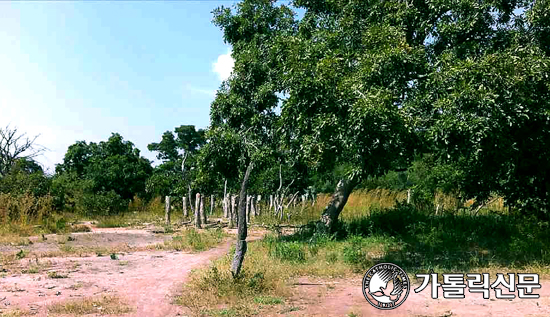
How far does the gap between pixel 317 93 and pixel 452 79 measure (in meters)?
2.35

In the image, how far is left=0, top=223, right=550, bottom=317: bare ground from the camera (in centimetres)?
614

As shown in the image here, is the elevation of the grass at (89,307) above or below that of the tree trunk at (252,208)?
below

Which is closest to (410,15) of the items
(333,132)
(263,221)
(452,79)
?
(452,79)

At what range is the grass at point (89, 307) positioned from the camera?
237 inches

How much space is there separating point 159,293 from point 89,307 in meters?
1.22

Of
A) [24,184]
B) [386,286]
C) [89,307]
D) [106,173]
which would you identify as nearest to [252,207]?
[106,173]

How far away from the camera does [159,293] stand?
720cm

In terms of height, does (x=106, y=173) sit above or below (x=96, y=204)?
above

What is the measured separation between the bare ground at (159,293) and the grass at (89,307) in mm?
83

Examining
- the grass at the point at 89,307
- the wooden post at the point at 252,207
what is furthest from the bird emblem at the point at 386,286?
the wooden post at the point at 252,207

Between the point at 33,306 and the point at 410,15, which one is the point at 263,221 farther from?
the point at 33,306

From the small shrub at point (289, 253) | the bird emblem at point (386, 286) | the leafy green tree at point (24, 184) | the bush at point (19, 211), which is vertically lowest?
the bird emblem at point (386, 286)

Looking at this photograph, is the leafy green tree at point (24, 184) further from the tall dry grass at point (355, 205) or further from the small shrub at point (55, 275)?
the small shrub at point (55, 275)

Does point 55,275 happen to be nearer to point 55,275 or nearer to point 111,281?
Result: point 55,275
